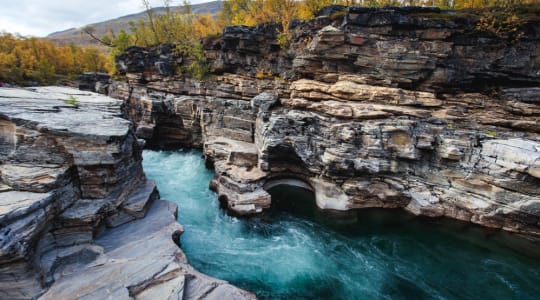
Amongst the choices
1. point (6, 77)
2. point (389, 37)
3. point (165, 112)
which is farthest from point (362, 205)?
point (6, 77)

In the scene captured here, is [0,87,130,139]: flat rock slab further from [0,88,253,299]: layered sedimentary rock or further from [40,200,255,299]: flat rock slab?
[40,200,255,299]: flat rock slab

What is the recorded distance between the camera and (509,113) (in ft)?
43.2

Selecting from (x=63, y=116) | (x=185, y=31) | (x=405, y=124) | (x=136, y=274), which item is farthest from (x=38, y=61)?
(x=405, y=124)

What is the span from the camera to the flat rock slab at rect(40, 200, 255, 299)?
683cm

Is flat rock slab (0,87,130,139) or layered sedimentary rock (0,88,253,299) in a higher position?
flat rock slab (0,87,130,139)

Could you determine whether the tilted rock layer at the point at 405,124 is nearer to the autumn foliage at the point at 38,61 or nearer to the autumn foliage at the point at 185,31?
the autumn foliage at the point at 185,31

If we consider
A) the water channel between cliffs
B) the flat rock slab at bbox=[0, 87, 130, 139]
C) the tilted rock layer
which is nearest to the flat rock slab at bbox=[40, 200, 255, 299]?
the water channel between cliffs

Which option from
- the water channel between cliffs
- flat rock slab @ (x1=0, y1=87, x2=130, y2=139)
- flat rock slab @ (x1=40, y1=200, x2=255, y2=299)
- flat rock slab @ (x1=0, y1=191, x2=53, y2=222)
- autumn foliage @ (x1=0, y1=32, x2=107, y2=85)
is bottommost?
the water channel between cliffs

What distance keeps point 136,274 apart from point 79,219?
3.15 meters

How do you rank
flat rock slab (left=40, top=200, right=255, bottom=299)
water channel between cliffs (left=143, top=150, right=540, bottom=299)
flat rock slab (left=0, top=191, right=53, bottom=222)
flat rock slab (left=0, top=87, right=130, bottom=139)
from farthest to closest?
water channel between cliffs (left=143, top=150, right=540, bottom=299) < flat rock slab (left=0, top=87, right=130, bottom=139) < flat rock slab (left=40, top=200, right=255, bottom=299) < flat rock slab (left=0, top=191, right=53, bottom=222)

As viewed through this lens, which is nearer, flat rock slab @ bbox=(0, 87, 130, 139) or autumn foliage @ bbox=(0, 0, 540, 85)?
flat rock slab @ bbox=(0, 87, 130, 139)

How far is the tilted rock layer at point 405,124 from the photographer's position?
12227mm

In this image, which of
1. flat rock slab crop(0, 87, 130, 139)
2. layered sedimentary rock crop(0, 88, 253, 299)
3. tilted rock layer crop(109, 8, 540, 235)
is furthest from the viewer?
tilted rock layer crop(109, 8, 540, 235)

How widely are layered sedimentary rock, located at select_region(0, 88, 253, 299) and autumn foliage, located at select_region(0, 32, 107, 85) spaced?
38.4 m
